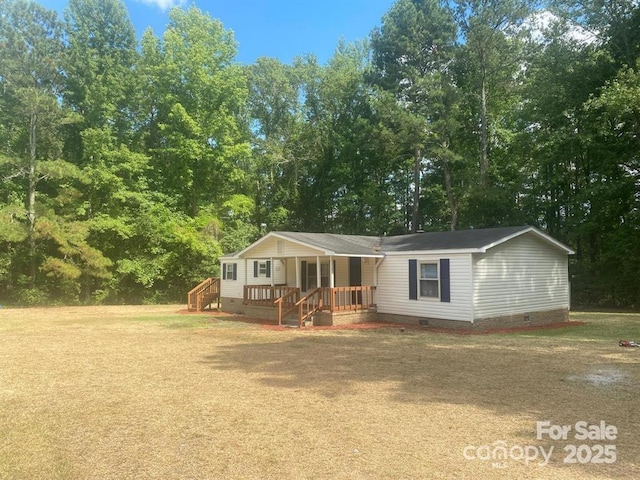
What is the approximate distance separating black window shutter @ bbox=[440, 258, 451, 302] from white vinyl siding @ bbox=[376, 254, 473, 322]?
0.10 meters

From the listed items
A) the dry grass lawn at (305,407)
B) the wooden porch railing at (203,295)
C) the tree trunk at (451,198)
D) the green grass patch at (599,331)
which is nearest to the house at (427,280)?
the green grass patch at (599,331)

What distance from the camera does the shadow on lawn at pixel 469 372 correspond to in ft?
19.5

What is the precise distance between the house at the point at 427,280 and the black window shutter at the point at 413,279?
0.03 meters

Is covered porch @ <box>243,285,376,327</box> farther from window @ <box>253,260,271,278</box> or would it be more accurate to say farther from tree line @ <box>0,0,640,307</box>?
tree line @ <box>0,0,640,307</box>

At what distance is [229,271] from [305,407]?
17.1 meters

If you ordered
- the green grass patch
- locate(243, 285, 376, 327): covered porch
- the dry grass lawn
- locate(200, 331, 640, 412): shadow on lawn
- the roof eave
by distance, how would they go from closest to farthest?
the dry grass lawn
locate(200, 331, 640, 412): shadow on lawn
the green grass patch
the roof eave
locate(243, 285, 376, 327): covered porch

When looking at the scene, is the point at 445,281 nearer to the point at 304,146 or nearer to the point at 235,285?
the point at 235,285

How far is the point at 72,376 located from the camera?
8.02m

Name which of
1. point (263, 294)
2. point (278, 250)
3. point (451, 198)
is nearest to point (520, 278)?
point (278, 250)

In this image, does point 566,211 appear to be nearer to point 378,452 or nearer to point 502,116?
point 502,116

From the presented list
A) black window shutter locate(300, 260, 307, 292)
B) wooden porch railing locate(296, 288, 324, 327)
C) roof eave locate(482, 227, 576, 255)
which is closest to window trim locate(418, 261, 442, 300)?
roof eave locate(482, 227, 576, 255)

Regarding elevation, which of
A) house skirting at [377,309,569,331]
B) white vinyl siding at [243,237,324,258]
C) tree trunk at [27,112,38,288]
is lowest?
house skirting at [377,309,569,331]

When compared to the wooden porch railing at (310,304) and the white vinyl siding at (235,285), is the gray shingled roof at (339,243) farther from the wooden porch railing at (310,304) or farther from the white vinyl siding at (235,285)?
the white vinyl siding at (235,285)

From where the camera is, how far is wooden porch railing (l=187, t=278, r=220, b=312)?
2223 cm
